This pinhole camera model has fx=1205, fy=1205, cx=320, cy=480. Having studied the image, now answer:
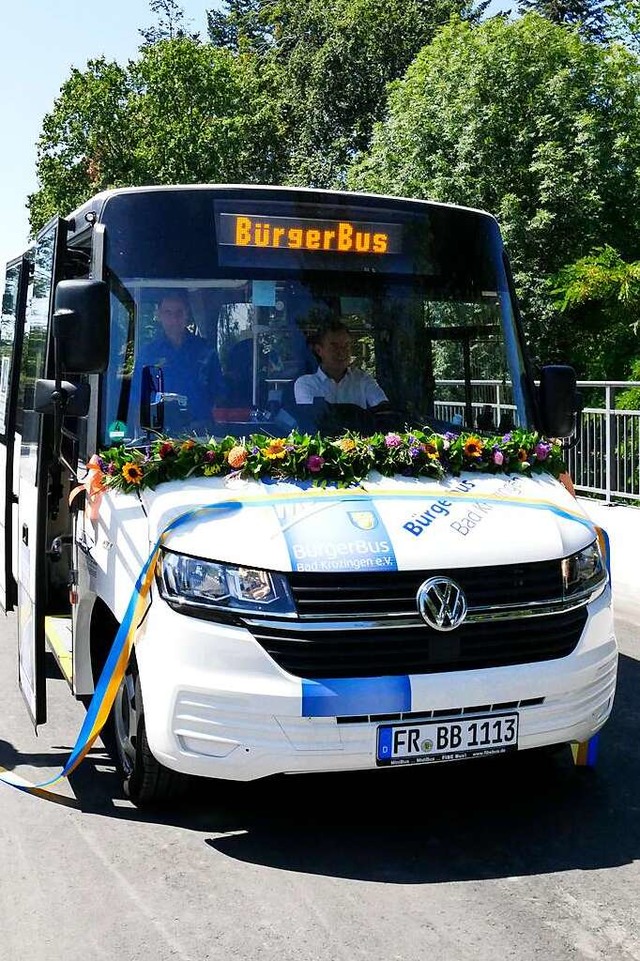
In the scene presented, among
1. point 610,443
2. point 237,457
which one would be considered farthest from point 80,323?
point 610,443

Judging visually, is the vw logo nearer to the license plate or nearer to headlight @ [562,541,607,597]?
the license plate

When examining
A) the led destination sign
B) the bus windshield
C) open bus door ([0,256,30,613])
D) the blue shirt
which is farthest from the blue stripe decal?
open bus door ([0,256,30,613])

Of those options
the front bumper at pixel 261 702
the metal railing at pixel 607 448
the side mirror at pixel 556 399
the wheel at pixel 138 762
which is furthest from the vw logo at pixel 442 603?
the metal railing at pixel 607 448

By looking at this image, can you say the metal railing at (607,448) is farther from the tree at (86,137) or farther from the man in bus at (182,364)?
the tree at (86,137)

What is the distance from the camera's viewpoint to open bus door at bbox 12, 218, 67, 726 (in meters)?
5.33

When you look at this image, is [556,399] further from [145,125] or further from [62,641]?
[145,125]

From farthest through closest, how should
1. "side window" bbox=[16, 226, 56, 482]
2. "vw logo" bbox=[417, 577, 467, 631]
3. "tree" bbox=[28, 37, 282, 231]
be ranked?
"tree" bbox=[28, 37, 282, 231], "side window" bbox=[16, 226, 56, 482], "vw logo" bbox=[417, 577, 467, 631]

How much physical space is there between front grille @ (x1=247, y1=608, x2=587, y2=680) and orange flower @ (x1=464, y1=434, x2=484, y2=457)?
87 centimetres

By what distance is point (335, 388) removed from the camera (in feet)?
17.6

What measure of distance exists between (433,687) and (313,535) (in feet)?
2.34

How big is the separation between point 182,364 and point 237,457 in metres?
0.56

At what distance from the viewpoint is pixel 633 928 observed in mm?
3896

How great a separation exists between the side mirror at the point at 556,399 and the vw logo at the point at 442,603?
5.29 ft

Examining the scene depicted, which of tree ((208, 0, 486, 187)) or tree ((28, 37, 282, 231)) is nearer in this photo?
tree ((28, 37, 282, 231))
